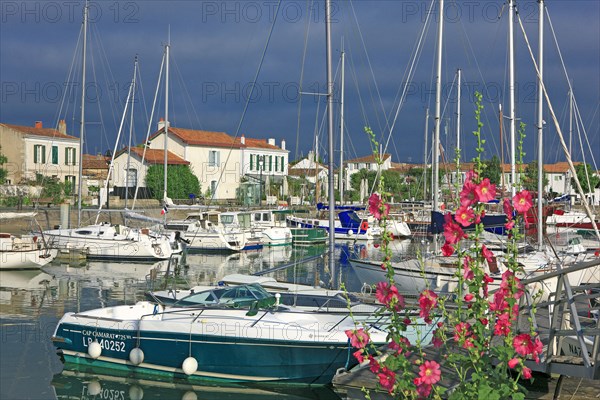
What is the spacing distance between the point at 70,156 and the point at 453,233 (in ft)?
221

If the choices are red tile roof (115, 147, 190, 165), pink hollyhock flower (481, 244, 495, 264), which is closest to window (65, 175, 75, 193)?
red tile roof (115, 147, 190, 165)

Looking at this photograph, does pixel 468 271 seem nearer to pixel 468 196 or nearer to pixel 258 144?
pixel 468 196

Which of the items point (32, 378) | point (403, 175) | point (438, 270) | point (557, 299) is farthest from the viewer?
point (403, 175)

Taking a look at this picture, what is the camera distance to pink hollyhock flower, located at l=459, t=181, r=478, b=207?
5891mm

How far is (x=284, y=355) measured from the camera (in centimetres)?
1475

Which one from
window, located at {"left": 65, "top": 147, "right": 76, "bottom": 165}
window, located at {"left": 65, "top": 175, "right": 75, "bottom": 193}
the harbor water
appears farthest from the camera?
window, located at {"left": 65, "top": 147, "right": 76, "bottom": 165}

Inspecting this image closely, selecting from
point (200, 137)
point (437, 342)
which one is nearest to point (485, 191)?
point (437, 342)

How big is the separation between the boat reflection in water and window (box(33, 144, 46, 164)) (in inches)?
2120

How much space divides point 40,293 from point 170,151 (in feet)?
174

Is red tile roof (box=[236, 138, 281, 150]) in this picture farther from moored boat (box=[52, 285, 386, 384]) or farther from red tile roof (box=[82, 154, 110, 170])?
moored boat (box=[52, 285, 386, 384])

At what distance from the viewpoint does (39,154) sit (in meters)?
66.4

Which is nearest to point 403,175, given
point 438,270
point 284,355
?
point 438,270

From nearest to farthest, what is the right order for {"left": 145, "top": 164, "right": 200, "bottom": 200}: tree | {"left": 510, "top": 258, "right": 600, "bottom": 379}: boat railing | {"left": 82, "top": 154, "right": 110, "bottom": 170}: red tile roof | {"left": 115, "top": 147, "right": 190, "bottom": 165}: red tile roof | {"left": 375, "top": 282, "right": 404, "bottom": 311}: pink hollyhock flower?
{"left": 375, "top": 282, "right": 404, "bottom": 311}: pink hollyhock flower
{"left": 510, "top": 258, "right": 600, "bottom": 379}: boat railing
{"left": 145, "top": 164, "right": 200, "bottom": 200}: tree
{"left": 115, "top": 147, "right": 190, "bottom": 165}: red tile roof
{"left": 82, "top": 154, "right": 110, "bottom": 170}: red tile roof

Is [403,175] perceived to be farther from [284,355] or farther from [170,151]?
[284,355]
